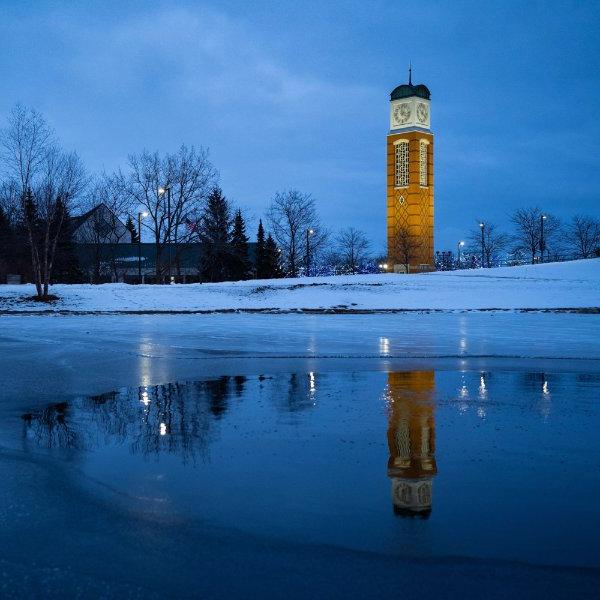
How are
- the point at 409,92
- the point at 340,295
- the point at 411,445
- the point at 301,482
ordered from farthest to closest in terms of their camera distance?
the point at 409,92 < the point at 340,295 < the point at 411,445 < the point at 301,482

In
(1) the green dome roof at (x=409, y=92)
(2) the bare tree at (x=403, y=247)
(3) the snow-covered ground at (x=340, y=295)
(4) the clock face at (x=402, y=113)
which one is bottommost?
(3) the snow-covered ground at (x=340, y=295)

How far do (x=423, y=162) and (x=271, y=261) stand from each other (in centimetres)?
5938

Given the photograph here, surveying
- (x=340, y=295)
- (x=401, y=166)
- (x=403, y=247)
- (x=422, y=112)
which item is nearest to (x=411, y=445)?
(x=340, y=295)

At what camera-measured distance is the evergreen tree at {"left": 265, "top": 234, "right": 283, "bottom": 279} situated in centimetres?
7944

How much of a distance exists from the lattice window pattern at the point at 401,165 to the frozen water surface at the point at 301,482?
119 meters

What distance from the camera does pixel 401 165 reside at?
5022 inches

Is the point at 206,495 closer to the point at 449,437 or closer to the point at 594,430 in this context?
the point at 449,437

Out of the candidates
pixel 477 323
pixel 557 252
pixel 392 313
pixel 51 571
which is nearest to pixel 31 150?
Answer: pixel 392 313

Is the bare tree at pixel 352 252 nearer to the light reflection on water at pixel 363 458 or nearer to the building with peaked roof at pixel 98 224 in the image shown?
the building with peaked roof at pixel 98 224

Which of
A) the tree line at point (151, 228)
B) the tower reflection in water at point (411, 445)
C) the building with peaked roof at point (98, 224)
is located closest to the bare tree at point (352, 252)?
the tree line at point (151, 228)

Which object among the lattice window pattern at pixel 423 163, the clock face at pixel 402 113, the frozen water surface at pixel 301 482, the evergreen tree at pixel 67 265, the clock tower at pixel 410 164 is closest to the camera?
the frozen water surface at pixel 301 482

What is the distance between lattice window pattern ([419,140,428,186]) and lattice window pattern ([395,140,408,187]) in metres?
2.59

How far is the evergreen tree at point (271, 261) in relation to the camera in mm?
79438

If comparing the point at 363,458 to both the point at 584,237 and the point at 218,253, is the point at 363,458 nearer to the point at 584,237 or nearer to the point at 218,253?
the point at 218,253
